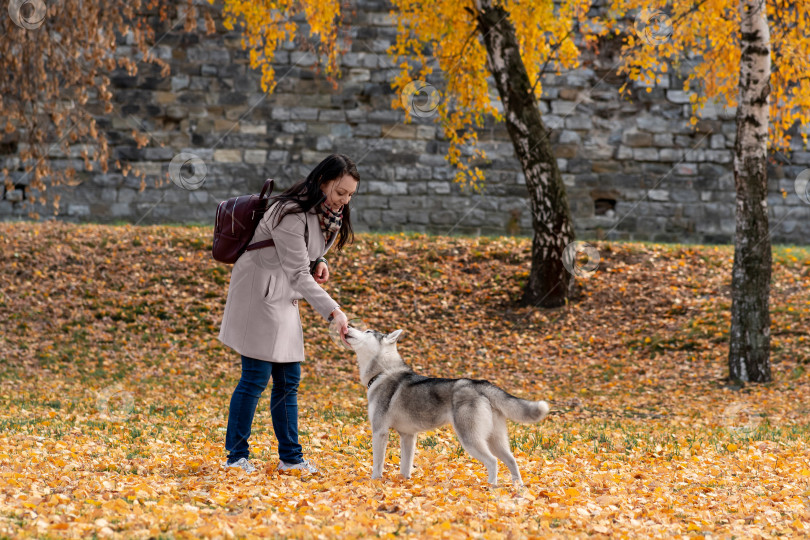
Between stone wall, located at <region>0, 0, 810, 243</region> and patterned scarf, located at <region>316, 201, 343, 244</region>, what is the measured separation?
10303 millimetres

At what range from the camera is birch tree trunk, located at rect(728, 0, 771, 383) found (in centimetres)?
891

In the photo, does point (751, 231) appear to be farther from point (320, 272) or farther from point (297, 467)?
point (297, 467)

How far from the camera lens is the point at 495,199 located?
600 inches

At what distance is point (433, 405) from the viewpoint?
456cm

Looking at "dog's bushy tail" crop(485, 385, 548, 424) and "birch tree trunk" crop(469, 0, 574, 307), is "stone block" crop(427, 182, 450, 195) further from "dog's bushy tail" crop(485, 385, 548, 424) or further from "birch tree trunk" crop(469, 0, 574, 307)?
"dog's bushy tail" crop(485, 385, 548, 424)

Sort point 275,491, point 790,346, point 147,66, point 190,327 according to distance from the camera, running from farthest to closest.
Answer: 1. point 147,66
2. point 190,327
3. point 790,346
4. point 275,491

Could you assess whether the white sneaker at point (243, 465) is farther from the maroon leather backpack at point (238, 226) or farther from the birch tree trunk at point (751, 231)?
the birch tree trunk at point (751, 231)

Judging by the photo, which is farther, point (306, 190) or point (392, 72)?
point (392, 72)

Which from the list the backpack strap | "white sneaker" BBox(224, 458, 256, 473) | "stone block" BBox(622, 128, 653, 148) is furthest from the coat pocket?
"stone block" BBox(622, 128, 653, 148)

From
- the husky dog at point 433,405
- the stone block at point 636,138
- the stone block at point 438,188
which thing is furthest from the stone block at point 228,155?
the husky dog at point 433,405

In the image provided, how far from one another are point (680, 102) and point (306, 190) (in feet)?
40.0

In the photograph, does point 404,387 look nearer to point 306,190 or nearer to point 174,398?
point 306,190

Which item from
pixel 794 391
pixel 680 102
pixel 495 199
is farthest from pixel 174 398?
pixel 680 102

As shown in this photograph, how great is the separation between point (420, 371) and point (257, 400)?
515cm
